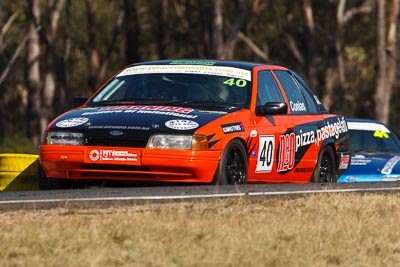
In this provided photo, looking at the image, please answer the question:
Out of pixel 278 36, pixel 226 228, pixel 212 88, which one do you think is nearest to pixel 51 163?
pixel 212 88

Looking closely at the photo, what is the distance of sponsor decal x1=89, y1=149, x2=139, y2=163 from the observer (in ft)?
32.6

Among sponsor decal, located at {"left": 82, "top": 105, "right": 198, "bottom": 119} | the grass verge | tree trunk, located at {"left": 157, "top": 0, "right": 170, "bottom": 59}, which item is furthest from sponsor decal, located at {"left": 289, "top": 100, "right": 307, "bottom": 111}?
tree trunk, located at {"left": 157, "top": 0, "right": 170, "bottom": 59}

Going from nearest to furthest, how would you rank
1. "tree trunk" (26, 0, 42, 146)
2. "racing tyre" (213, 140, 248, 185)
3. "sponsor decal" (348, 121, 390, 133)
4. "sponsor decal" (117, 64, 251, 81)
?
"racing tyre" (213, 140, 248, 185) → "sponsor decal" (117, 64, 251, 81) → "sponsor decal" (348, 121, 390, 133) → "tree trunk" (26, 0, 42, 146)

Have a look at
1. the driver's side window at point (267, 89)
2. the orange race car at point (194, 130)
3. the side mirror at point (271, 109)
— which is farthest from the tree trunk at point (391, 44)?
the side mirror at point (271, 109)

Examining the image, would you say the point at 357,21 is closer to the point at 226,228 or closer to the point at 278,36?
the point at 278,36

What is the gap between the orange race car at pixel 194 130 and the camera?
9.96 metres

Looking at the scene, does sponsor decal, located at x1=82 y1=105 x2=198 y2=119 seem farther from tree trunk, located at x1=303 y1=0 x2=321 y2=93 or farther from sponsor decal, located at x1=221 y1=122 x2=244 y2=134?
tree trunk, located at x1=303 y1=0 x2=321 y2=93

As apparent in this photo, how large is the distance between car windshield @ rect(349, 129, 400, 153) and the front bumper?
608 cm

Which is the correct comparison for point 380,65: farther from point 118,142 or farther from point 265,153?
point 118,142

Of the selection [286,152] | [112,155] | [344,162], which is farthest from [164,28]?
[112,155]

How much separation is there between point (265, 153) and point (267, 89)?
0.92 meters

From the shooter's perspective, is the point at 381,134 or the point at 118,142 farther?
the point at 381,134

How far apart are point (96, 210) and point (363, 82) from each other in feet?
160

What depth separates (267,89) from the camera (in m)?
11.8
